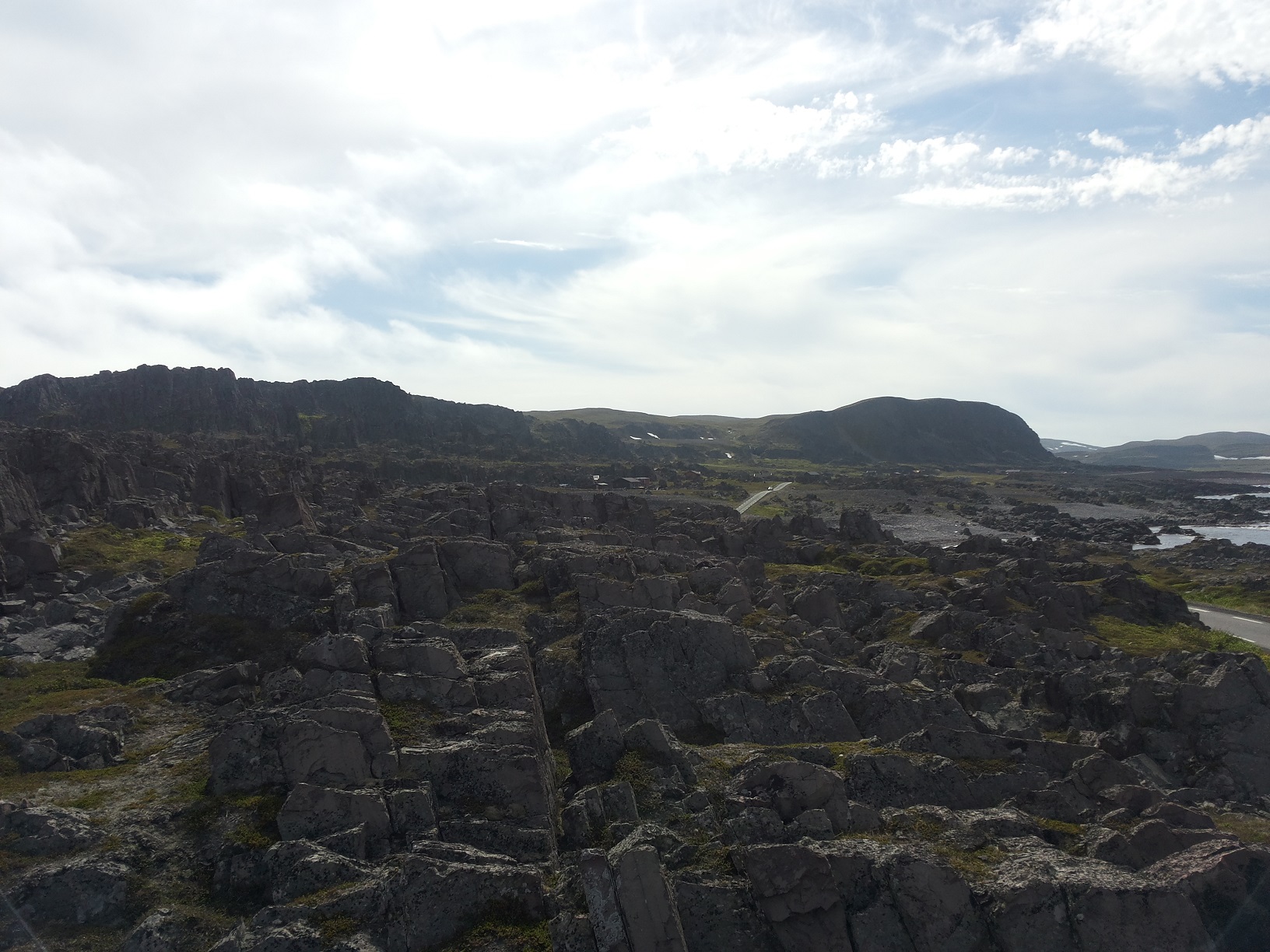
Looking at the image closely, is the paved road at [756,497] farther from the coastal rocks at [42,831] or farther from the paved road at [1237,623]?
the coastal rocks at [42,831]

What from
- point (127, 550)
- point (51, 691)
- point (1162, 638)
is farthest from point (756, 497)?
point (51, 691)

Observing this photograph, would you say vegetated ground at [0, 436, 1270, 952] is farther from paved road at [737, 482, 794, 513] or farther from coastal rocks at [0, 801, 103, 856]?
paved road at [737, 482, 794, 513]

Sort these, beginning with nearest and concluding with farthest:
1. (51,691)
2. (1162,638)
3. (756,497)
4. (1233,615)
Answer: (51,691)
(1162,638)
(1233,615)
(756,497)

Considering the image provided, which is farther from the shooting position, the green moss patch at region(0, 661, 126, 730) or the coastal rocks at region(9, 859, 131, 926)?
the green moss patch at region(0, 661, 126, 730)

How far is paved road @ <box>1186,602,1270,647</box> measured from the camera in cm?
5962

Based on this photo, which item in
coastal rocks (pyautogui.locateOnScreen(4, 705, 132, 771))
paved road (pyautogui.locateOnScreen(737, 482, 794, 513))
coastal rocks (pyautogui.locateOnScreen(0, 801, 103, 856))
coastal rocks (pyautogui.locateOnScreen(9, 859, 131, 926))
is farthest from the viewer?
paved road (pyautogui.locateOnScreen(737, 482, 794, 513))

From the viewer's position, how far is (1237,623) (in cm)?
6412

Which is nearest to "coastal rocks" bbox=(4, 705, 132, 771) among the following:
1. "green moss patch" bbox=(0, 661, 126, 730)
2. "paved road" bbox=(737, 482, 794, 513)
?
"green moss patch" bbox=(0, 661, 126, 730)

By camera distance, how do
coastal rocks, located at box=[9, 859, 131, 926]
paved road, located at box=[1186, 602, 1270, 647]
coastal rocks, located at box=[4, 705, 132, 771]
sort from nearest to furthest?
coastal rocks, located at box=[9, 859, 131, 926] < coastal rocks, located at box=[4, 705, 132, 771] < paved road, located at box=[1186, 602, 1270, 647]

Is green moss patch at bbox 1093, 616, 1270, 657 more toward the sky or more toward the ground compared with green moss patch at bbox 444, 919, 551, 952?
more toward the ground

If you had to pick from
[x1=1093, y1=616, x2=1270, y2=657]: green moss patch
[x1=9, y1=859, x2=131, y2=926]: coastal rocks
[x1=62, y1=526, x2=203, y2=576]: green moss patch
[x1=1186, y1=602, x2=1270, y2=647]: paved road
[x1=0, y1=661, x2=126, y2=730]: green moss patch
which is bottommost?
[x1=1186, y1=602, x2=1270, y2=647]: paved road

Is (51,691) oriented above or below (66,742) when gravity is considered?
below

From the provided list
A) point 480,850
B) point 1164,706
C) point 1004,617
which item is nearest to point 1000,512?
point 1004,617

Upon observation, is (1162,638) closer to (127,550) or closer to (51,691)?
(51,691)
